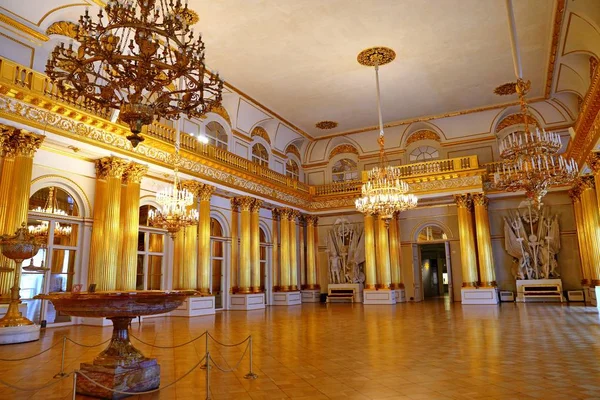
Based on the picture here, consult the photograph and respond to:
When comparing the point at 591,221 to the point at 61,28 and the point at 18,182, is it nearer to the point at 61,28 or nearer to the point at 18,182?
the point at 18,182

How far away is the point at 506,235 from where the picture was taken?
15.5m

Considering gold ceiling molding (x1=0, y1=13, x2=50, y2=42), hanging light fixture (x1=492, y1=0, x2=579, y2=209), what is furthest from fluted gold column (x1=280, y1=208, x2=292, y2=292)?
gold ceiling molding (x1=0, y1=13, x2=50, y2=42)

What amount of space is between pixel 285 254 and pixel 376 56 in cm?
792

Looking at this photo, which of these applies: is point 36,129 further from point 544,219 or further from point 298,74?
point 544,219

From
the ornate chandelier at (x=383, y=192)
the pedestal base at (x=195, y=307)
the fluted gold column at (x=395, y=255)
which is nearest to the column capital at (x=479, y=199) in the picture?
the fluted gold column at (x=395, y=255)

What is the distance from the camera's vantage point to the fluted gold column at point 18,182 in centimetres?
742

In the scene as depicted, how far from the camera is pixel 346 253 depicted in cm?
1759

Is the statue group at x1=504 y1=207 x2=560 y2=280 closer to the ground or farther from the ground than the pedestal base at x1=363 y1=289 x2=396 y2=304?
farther from the ground

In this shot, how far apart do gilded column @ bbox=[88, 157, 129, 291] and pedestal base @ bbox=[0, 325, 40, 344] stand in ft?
6.22

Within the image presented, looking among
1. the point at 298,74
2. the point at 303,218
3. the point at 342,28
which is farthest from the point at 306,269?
the point at 342,28

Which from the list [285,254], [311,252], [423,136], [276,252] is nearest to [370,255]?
[311,252]

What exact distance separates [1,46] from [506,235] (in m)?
15.7

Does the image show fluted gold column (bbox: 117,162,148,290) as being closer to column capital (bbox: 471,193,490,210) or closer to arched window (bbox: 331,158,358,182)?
arched window (bbox: 331,158,358,182)

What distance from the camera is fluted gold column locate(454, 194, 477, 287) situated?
1482cm
